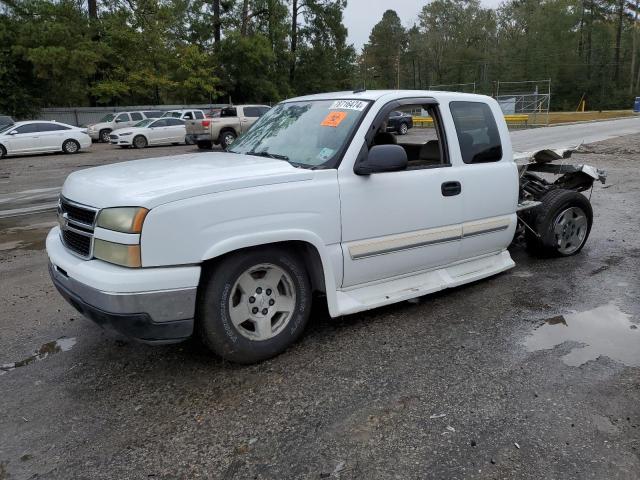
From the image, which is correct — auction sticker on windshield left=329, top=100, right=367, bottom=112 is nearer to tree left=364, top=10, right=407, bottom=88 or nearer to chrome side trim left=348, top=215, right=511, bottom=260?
chrome side trim left=348, top=215, right=511, bottom=260

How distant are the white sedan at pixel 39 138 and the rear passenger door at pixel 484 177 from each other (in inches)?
829

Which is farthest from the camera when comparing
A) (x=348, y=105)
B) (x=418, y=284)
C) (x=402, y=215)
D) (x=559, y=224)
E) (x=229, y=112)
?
Result: (x=229, y=112)

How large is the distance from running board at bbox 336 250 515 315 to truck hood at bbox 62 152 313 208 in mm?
967

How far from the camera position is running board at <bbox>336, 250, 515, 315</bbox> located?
383 centimetres

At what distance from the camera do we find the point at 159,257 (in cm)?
301

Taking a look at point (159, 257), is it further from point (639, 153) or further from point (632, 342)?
point (639, 153)

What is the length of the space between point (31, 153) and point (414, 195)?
21.7 meters

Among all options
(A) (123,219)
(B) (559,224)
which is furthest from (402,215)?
(B) (559,224)

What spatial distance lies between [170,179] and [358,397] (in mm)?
1765

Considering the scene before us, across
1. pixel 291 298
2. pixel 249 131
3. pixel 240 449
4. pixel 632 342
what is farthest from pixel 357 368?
pixel 249 131

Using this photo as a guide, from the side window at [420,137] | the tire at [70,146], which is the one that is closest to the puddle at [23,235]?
the side window at [420,137]

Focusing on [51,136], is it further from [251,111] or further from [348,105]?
[348,105]

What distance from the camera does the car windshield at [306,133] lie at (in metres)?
3.86

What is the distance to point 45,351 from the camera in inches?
151
